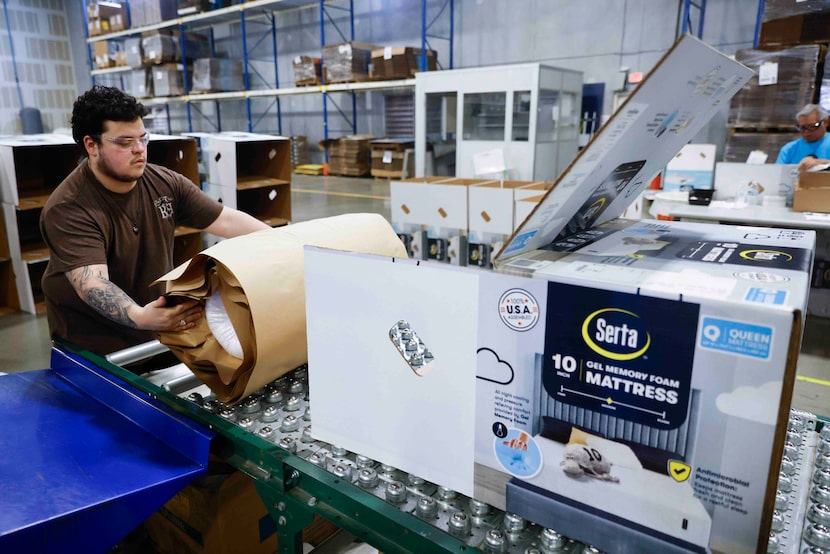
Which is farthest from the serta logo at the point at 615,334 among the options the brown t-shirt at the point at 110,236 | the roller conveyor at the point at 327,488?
the brown t-shirt at the point at 110,236

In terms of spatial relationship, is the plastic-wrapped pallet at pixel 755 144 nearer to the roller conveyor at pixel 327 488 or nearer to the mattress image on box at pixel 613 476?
the roller conveyor at pixel 327 488

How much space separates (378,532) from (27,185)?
517cm

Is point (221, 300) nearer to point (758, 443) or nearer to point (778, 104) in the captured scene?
point (758, 443)

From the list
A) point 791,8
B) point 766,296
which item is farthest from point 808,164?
point 766,296

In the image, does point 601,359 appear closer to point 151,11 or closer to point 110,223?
point 110,223

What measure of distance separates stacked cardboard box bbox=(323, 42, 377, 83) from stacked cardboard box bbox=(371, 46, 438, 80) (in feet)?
1.63

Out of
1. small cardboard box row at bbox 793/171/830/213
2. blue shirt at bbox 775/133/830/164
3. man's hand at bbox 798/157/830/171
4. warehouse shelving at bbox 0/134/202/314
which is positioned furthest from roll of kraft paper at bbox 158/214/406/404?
blue shirt at bbox 775/133/830/164

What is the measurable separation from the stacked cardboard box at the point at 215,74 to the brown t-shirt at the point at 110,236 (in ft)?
38.3

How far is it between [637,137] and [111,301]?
4.77 feet

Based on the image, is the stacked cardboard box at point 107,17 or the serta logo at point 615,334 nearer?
the serta logo at point 615,334

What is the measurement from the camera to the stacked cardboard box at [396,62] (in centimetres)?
981

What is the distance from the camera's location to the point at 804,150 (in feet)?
17.7

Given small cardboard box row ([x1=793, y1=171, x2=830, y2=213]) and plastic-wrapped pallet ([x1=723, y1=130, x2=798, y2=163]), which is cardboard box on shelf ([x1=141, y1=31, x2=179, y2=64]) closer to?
plastic-wrapped pallet ([x1=723, y1=130, x2=798, y2=163])

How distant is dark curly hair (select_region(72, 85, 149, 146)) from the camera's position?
6.24ft
